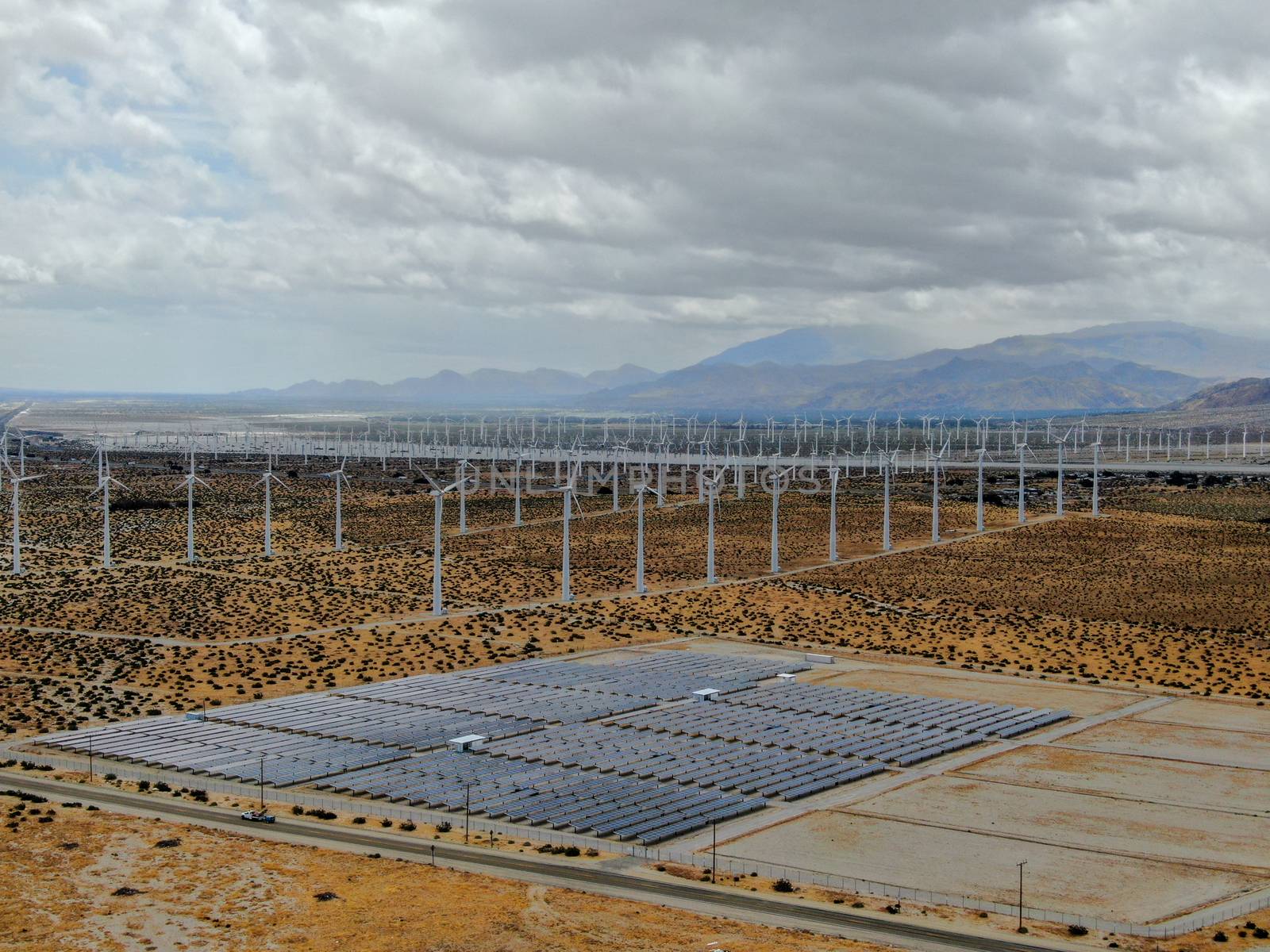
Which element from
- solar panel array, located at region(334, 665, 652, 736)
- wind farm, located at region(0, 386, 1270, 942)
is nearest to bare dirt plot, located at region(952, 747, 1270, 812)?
wind farm, located at region(0, 386, 1270, 942)

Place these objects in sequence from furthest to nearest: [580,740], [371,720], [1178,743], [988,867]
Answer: [371,720], [1178,743], [580,740], [988,867]

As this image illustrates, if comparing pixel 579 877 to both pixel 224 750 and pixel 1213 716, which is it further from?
pixel 1213 716

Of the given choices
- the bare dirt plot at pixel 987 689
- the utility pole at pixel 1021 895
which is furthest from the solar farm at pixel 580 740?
→ the utility pole at pixel 1021 895

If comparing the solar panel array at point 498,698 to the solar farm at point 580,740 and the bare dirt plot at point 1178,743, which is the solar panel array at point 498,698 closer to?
the solar farm at point 580,740

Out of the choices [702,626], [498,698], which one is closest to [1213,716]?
[498,698]

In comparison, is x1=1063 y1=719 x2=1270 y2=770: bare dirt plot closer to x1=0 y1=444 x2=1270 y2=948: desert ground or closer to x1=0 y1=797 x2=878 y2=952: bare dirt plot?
x1=0 y1=444 x2=1270 y2=948: desert ground

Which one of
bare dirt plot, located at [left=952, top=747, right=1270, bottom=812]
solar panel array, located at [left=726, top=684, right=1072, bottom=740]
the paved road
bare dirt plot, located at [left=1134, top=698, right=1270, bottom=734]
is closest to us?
the paved road
